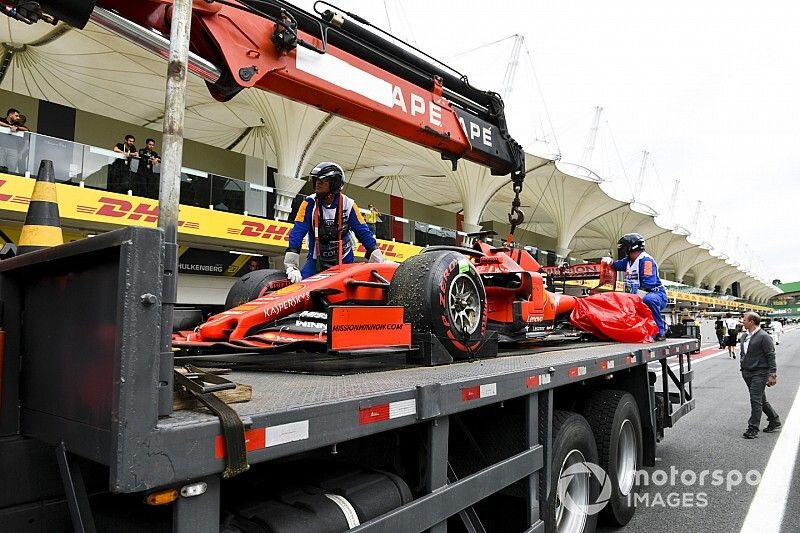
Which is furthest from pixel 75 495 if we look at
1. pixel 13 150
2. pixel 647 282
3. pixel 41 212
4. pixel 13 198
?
pixel 13 150

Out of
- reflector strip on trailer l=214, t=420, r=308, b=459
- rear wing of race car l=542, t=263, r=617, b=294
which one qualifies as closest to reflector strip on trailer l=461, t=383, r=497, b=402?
reflector strip on trailer l=214, t=420, r=308, b=459

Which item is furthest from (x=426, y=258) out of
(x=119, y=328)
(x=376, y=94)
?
(x=119, y=328)

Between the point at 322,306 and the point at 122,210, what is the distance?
11765 millimetres

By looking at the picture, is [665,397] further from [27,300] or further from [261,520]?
[27,300]

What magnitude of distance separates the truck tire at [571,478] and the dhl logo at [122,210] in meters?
11.9

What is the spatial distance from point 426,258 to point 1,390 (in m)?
2.48

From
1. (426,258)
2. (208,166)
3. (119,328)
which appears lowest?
(119,328)

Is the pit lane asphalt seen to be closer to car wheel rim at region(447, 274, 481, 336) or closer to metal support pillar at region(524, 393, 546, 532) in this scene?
metal support pillar at region(524, 393, 546, 532)

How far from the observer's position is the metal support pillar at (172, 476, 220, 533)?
4.66 ft

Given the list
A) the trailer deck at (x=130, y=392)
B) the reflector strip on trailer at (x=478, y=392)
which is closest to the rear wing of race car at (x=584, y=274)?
the reflector strip on trailer at (x=478, y=392)

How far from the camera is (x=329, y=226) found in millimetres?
4953

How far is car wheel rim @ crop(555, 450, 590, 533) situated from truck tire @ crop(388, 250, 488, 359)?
0.91 m

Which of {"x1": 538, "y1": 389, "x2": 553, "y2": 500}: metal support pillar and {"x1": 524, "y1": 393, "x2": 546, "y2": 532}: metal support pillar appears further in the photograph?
{"x1": 538, "y1": 389, "x2": 553, "y2": 500}: metal support pillar

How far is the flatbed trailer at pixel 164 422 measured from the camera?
139 centimetres
